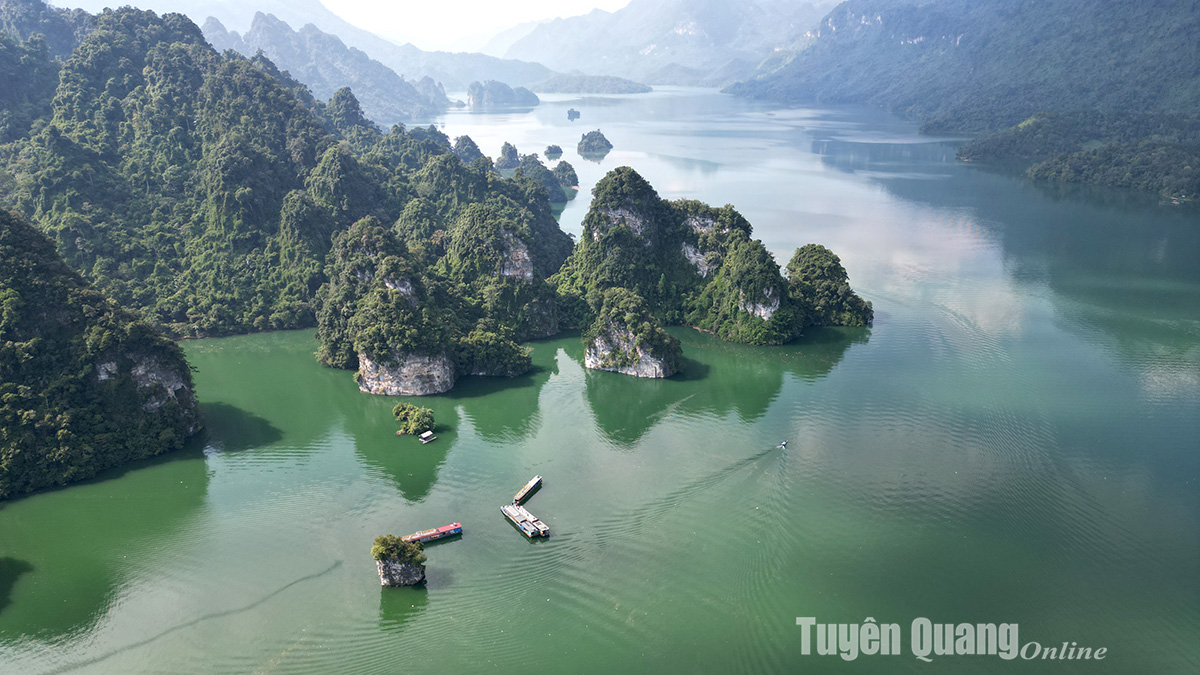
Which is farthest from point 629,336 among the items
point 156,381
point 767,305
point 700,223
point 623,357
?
point 156,381

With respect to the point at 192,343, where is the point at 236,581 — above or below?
below

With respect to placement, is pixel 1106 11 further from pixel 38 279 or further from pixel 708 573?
pixel 38 279

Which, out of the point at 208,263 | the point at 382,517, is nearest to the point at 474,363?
the point at 382,517

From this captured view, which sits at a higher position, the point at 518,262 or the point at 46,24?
the point at 46,24

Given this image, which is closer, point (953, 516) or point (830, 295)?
point (953, 516)

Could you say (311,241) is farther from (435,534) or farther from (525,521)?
(525,521)

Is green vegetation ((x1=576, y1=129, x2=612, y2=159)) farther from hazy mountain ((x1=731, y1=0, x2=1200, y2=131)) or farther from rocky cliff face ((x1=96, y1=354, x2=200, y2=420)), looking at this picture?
rocky cliff face ((x1=96, y1=354, x2=200, y2=420))

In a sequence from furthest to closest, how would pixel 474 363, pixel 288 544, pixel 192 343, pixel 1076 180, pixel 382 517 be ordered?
pixel 1076 180 → pixel 192 343 → pixel 474 363 → pixel 382 517 → pixel 288 544
